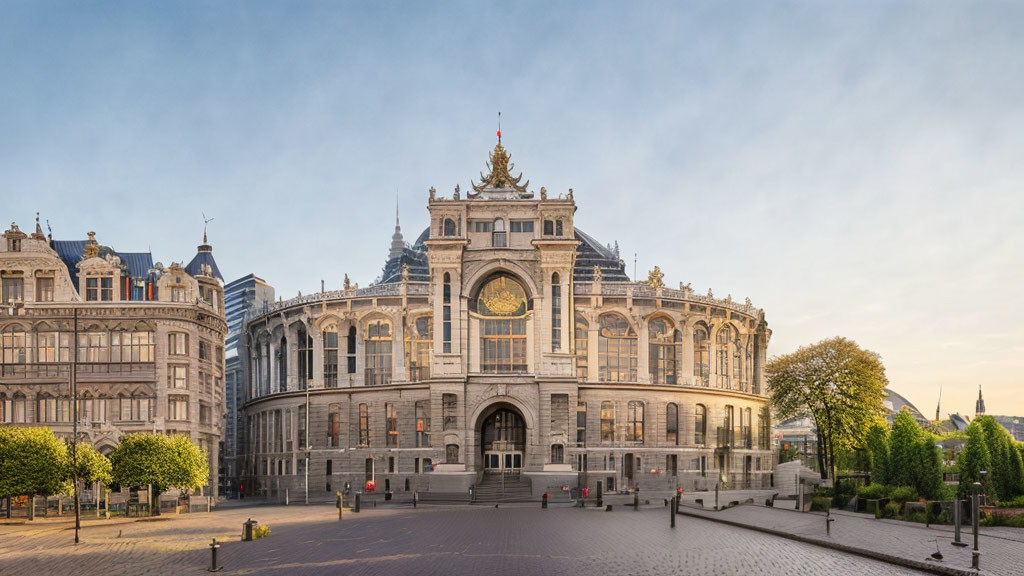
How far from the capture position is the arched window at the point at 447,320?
9188 centimetres

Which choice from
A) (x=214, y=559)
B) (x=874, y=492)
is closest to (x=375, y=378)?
(x=874, y=492)

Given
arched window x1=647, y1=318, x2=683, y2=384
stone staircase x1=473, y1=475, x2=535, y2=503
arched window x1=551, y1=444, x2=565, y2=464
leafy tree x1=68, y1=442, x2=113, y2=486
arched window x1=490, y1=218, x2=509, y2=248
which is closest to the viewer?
leafy tree x1=68, y1=442, x2=113, y2=486

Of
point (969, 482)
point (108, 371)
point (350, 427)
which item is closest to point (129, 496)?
point (108, 371)

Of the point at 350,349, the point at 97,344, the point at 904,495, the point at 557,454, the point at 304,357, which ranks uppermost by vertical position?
the point at 97,344

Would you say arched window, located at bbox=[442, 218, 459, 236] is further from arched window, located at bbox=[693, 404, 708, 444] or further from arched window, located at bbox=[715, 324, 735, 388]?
arched window, located at bbox=[693, 404, 708, 444]

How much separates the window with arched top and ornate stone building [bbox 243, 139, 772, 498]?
187 millimetres

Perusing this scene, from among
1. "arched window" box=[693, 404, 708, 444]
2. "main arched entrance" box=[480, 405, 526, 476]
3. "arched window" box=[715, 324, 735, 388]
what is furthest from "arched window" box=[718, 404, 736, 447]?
"main arched entrance" box=[480, 405, 526, 476]

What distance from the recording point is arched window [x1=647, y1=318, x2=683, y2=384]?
98.9 m

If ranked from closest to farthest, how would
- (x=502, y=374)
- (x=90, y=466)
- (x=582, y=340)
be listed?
(x=90, y=466)
(x=502, y=374)
(x=582, y=340)

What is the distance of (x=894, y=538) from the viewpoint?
4300 centimetres

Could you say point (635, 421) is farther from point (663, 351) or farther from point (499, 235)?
point (499, 235)

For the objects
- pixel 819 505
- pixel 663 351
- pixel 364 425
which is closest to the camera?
pixel 819 505

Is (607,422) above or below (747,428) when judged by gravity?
above

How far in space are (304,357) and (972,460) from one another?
68.9 m
